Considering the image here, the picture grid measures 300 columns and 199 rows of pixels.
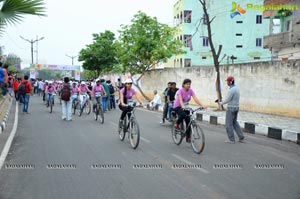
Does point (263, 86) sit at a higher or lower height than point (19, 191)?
higher

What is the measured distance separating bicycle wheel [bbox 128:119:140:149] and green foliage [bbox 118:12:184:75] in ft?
58.2

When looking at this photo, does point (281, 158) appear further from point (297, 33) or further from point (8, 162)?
point (297, 33)

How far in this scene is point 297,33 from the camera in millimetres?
25156

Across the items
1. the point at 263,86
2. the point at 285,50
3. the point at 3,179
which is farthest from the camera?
the point at 285,50

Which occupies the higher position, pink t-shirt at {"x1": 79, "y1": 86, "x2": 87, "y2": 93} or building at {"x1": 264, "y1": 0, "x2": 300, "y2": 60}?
building at {"x1": 264, "y1": 0, "x2": 300, "y2": 60}

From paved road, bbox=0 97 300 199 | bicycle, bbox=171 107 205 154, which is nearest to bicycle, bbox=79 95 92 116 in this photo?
paved road, bbox=0 97 300 199

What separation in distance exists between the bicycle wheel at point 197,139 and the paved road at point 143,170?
0.18m

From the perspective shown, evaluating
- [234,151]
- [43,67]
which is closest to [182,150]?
[234,151]

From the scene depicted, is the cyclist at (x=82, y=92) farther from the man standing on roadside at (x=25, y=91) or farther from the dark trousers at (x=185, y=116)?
the dark trousers at (x=185, y=116)

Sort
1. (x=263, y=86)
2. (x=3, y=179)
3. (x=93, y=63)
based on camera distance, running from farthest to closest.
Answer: (x=93, y=63) → (x=263, y=86) → (x=3, y=179)

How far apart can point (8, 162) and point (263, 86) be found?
12836 mm

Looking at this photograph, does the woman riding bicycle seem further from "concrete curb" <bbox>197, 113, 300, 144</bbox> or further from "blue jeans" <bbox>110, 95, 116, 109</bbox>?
"concrete curb" <bbox>197, 113, 300, 144</bbox>

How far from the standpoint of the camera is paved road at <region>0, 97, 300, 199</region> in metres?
5.15

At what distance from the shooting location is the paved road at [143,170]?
5.15 metres
